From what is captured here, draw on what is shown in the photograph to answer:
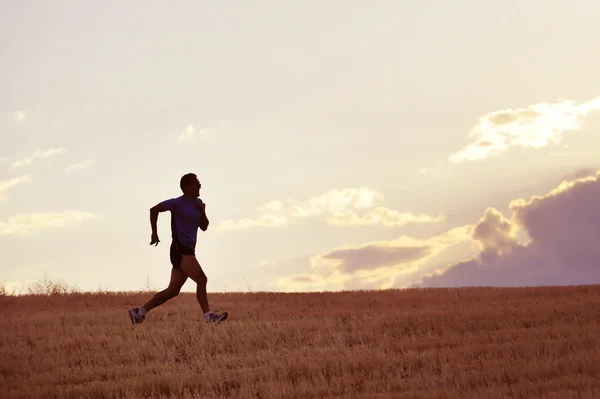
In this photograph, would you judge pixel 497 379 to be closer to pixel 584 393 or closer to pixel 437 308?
pixel 584 393

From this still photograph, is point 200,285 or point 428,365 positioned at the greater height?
point 200,285

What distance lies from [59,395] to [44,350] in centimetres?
340

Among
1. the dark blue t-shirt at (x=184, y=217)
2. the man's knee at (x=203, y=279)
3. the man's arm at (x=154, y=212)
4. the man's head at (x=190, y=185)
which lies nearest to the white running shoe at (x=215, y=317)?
the man's knee at (x=203, y=279)

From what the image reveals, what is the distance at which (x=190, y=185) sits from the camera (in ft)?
48.7

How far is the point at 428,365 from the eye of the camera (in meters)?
9.63

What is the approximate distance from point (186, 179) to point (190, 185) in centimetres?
14

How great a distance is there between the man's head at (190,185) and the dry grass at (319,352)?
2.28 m

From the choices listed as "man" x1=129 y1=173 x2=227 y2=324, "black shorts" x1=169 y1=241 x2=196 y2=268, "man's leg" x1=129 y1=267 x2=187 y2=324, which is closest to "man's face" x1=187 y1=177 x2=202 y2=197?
"man" x1=129 y1=173 x2=227 y2=324

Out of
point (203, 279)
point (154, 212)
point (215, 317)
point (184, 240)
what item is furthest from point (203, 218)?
point (215, 317)

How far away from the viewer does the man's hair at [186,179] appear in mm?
14875

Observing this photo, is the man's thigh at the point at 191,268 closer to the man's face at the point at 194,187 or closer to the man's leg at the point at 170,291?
the man's leg at the point at 170,291

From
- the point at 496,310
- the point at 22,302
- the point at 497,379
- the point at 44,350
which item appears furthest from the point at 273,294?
the point at 497,379

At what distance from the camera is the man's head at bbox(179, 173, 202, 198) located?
585 inches

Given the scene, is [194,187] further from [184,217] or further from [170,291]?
[170,291]
